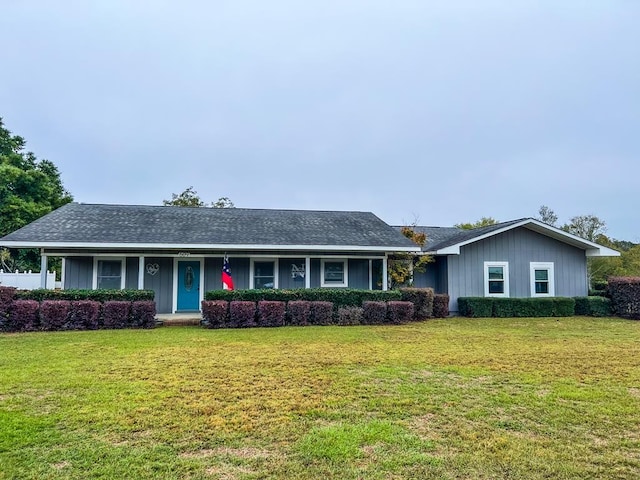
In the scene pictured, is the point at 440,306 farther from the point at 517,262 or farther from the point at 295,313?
the point at 295,313

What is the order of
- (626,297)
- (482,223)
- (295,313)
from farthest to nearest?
(482,223) < (626,297) < (295,313)

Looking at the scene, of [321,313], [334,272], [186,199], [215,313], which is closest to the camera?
[215,313]

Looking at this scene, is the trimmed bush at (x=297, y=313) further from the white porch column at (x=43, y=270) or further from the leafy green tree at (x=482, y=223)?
the leafy green tree at (x=482, y=223)

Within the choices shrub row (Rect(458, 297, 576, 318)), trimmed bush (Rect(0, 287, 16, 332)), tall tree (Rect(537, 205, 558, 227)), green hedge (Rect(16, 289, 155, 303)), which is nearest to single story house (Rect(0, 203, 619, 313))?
Result: shrub row (Rect(458, 297, 576, 318))

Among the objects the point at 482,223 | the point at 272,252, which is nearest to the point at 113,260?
the point at 272,252

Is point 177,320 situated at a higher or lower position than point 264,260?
lower

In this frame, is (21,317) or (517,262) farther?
(517,262)

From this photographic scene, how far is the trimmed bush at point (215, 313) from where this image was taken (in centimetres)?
1180

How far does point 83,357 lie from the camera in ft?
24.1

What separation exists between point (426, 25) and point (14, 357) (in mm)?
17072

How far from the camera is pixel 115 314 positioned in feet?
Answer: 38.3

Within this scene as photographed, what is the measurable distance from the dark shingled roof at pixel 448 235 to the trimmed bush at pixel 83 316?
38.7 ft

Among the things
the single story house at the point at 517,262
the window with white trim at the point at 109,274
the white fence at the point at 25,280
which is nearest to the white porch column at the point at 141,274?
the window with white trim at the point at 109,274

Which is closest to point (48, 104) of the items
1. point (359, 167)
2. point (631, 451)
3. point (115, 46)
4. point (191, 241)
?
point (115, 46)
